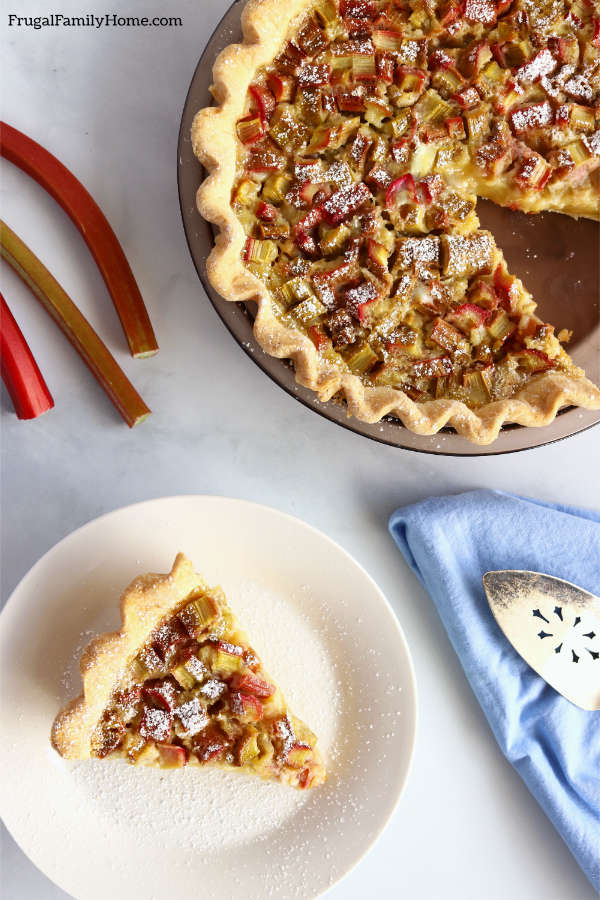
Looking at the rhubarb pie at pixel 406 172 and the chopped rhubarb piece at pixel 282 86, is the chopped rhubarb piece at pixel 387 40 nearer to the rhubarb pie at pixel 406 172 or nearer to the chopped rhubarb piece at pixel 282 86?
the rhubarb pie at pixel 406 172

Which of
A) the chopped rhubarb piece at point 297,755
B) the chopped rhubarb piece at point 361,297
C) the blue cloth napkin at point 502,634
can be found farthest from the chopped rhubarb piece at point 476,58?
the chopped rhubarb piece at point 297,755

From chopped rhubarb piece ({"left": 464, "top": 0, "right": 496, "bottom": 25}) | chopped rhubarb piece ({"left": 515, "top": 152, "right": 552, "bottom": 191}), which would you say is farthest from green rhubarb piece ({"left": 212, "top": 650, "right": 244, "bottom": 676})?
chopped rhubarb piece ({"left": 464, "top": 0, "right": 496, "bottom": 25})

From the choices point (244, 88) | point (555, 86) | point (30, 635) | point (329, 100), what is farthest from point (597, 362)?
point (30, 635)

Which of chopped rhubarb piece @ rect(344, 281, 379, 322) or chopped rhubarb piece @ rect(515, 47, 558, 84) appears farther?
chopped rhubarb piece @ rect(515, 47, 558, 84)

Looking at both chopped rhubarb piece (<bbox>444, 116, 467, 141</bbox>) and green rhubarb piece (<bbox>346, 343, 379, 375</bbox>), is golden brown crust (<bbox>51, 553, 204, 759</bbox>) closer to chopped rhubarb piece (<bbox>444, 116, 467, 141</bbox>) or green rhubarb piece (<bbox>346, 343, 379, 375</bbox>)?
green rhubarb piece (<bbox>346, 343, 379, 375</bbox>)

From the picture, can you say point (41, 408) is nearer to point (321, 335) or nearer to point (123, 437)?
point (123, 437)

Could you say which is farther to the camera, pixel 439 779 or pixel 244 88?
pixel 439 779

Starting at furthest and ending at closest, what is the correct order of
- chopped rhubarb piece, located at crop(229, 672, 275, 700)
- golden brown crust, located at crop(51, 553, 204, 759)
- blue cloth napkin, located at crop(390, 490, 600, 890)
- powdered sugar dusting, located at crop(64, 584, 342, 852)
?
blue cloth napkin, located at crop(390, 490, 600, 890), powdered sugar dusting, located at crop(64, 584, 342, 852), chopped rhubarb piece, located at crop(229, 672, 275, 700), golden brown crust, located at crop(51, 553, 204, 759)
